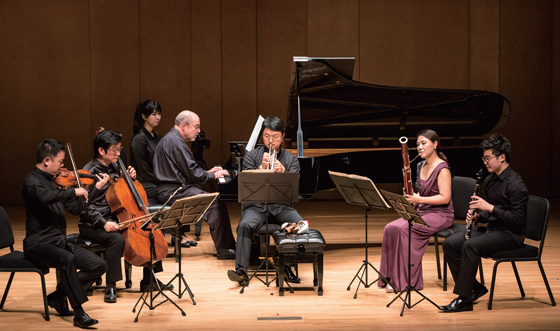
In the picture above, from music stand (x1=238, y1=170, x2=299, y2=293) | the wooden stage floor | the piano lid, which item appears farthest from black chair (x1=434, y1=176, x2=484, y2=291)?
the piano lid

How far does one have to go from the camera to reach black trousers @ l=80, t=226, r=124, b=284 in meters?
4.02

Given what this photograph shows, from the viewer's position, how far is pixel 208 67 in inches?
361

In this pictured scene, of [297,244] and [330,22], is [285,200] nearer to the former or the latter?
[297,244]

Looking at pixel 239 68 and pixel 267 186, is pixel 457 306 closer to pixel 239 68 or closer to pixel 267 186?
pixel 267 186

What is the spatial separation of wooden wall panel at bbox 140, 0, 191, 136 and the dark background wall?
16 mm

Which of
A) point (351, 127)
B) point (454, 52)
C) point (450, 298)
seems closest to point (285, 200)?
point (450, 298)

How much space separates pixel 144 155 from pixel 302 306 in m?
2.65

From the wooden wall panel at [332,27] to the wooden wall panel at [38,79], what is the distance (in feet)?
11.7

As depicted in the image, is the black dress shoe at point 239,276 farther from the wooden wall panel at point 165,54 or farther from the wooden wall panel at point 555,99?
the wooden wall panel at point 555,99

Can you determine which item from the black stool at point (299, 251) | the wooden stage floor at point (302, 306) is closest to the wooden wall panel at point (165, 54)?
the wooden stage floor at point (302, 306)

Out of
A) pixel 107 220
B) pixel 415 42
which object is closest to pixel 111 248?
pixel 107 220

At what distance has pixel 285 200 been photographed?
4.32 metres

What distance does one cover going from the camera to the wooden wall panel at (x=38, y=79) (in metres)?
8.79

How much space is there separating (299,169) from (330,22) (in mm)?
4947
